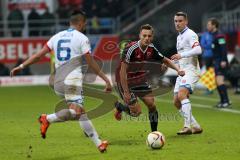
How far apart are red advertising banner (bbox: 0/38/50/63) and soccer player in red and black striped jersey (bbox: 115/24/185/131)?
18857 mm

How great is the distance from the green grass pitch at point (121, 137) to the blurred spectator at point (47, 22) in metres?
12.1

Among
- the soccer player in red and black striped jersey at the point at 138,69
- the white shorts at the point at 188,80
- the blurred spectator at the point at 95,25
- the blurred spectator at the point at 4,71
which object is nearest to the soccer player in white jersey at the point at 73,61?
the soccer player in red and black striped jersey at the point at 138,69

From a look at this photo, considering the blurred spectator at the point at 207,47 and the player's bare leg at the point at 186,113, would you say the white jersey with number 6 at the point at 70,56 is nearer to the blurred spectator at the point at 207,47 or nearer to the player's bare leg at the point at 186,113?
the player's bare leg at the point at 186,113

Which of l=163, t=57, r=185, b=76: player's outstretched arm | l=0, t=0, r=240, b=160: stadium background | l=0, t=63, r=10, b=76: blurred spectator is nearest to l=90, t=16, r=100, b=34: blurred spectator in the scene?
l=0, t=0, r=240, b=160: stadium background

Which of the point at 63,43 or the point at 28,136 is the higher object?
the point at 63,43

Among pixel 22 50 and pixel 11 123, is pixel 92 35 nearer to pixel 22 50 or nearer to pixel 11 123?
pixel 22 50

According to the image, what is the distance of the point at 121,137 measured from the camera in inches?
558

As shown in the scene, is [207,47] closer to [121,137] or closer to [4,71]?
[121,137]

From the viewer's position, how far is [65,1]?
1398 inches

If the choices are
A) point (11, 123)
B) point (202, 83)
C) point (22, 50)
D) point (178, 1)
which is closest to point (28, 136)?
point (11, 123)

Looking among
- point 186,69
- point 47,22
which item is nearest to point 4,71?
point 47,22

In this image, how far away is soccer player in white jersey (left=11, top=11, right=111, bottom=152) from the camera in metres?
11.6

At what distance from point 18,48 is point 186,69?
18815 millimetres

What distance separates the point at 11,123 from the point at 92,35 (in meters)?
17.1
